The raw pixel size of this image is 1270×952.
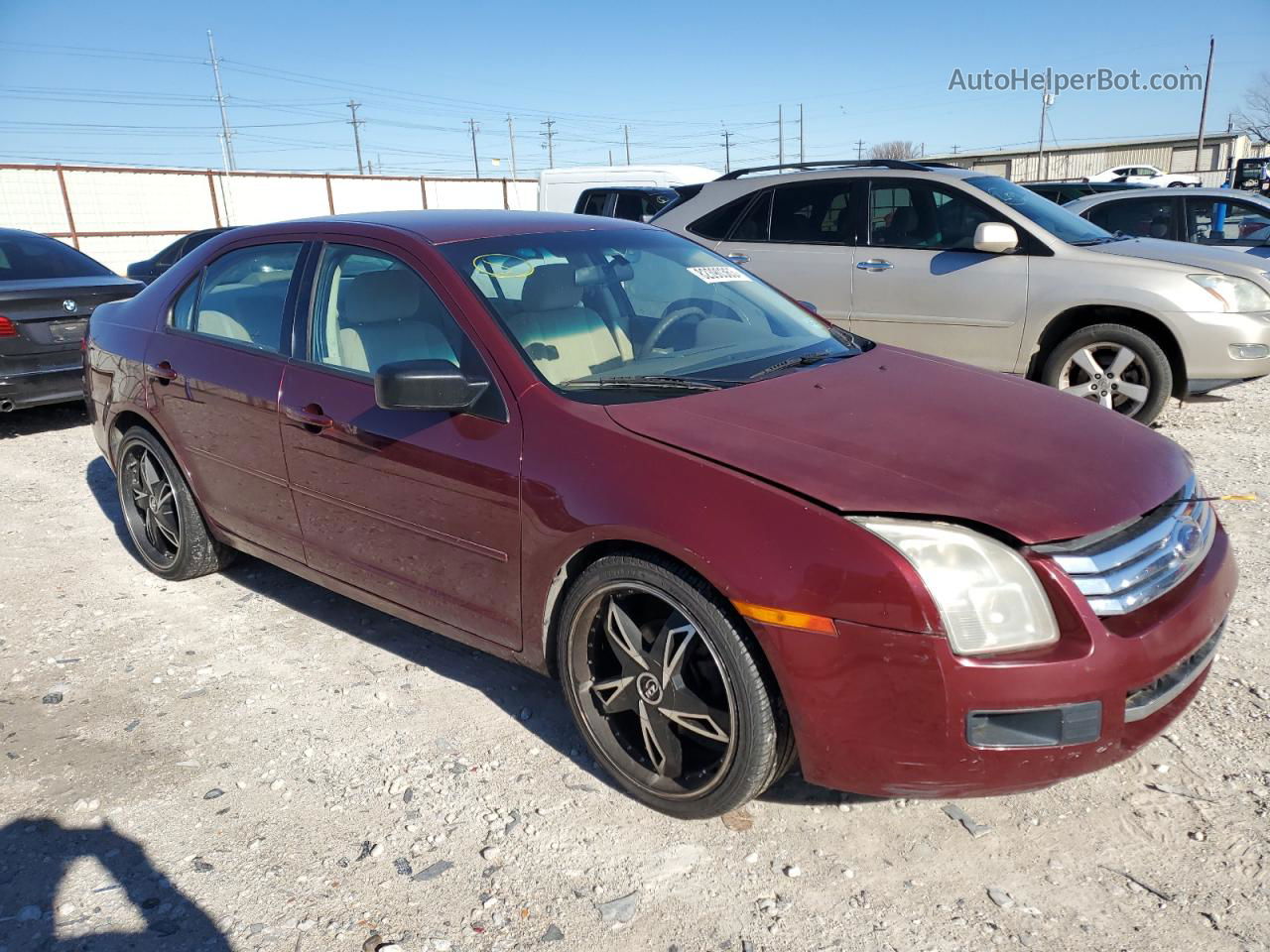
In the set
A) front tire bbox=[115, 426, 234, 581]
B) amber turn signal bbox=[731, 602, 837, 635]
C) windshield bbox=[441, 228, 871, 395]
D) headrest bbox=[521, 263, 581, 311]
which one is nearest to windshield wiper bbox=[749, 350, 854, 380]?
windshield bbox=[441, 228, 871, 395]

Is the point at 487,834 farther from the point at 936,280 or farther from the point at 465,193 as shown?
the point at 465,193

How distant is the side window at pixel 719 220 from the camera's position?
760 cm

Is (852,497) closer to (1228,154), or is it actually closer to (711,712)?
(711,712)

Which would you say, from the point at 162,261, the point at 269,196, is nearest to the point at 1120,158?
→ the point at 269,196

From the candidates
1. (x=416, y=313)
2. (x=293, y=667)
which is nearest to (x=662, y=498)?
(x=416, y=313)

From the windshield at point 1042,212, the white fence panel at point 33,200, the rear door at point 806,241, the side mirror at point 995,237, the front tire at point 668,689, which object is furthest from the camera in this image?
the white fence panel at point 33,200

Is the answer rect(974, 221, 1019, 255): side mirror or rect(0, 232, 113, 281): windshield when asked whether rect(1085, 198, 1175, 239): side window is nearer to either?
rect(974, 221, 1019, 255): side mirror

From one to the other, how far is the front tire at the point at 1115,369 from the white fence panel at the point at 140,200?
25.4 m

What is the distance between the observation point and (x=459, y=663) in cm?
366

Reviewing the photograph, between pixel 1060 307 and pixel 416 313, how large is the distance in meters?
4.75

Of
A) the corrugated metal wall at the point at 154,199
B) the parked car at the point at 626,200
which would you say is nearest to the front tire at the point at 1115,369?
the parked car at the point at 626,200

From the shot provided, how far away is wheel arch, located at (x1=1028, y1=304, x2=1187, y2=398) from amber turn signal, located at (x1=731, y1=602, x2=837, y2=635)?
496 centimetres

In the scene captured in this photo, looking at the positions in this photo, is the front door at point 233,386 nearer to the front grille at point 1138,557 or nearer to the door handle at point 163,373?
the door handle at point 163,373

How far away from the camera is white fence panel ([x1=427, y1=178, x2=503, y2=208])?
33125mm
